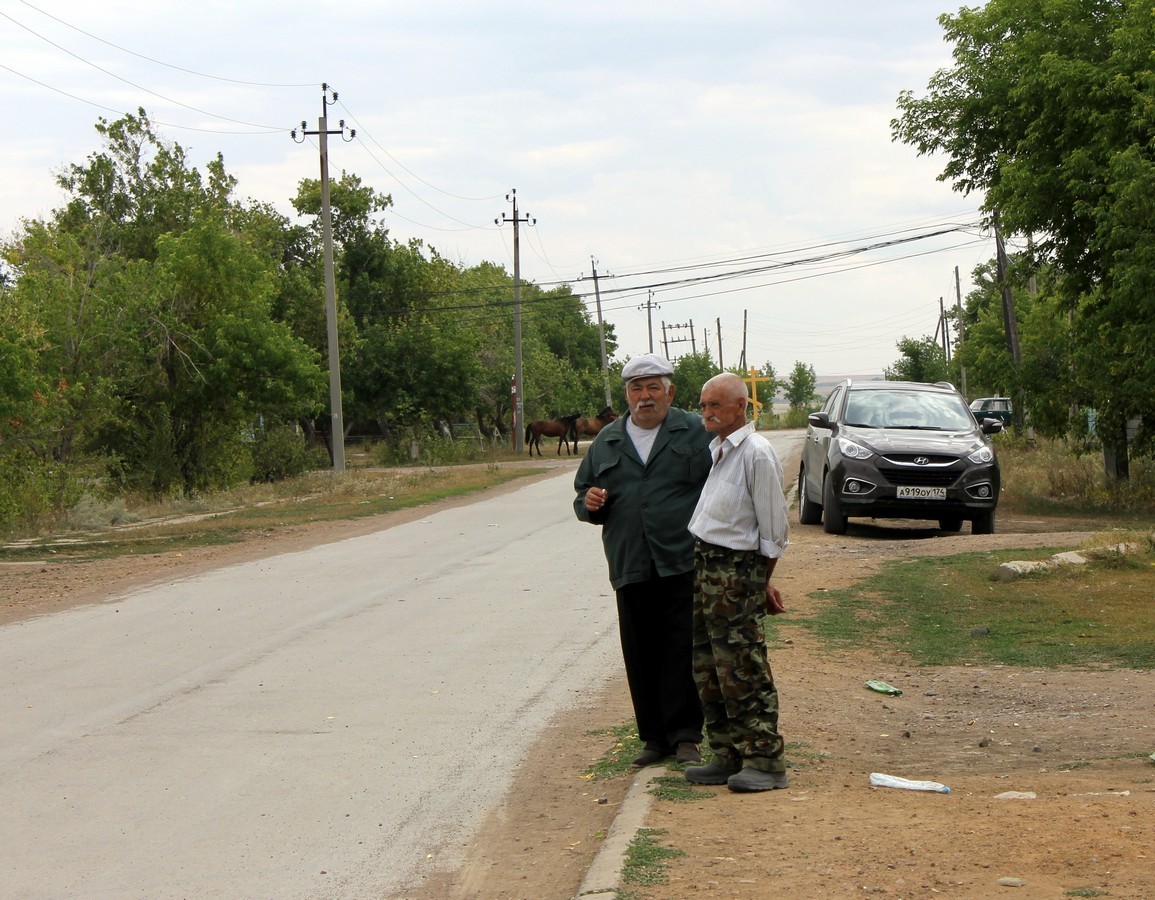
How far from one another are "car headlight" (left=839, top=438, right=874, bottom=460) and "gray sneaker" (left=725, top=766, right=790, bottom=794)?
11.6 m

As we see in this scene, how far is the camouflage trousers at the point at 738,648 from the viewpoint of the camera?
234 inches

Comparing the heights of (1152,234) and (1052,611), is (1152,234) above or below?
above

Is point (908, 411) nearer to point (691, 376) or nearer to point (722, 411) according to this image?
point (722, 411)

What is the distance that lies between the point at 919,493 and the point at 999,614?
19.3 feet

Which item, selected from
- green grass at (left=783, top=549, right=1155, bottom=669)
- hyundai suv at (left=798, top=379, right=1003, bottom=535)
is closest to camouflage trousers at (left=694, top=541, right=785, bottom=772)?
green grass at (left=783, top=549, right=1155, bottom=669)

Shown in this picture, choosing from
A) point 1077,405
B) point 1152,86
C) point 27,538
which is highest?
point 1152,86

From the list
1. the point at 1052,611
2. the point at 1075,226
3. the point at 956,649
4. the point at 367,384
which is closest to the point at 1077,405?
the point at 1075,226

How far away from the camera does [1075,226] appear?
2130 centimetres

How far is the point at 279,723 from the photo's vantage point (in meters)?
7.86

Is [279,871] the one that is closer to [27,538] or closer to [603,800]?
[603,800]

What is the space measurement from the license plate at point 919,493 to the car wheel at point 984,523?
83 centimetres

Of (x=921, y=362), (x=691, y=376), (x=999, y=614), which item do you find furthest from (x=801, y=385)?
(x=999, y=614)

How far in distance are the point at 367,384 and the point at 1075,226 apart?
118 feet

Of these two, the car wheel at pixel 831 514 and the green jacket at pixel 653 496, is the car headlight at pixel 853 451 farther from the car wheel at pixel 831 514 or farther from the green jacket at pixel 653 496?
the green jacket at pixel 653 496
